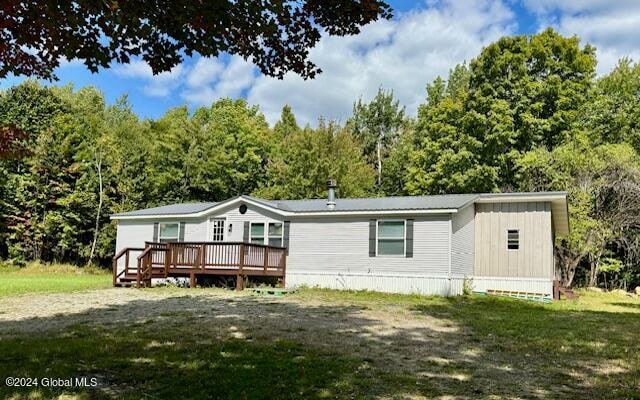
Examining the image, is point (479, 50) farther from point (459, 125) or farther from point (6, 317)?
point (6, 317)

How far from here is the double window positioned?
18.9 metres

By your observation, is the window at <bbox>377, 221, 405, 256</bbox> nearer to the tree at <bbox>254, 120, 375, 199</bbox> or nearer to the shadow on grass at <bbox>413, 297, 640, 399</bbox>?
the shadow on grass at <bbox>413, 297, 640, 399</bbox>

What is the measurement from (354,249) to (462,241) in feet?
11.6

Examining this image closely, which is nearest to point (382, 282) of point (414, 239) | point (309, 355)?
point (414, 239)

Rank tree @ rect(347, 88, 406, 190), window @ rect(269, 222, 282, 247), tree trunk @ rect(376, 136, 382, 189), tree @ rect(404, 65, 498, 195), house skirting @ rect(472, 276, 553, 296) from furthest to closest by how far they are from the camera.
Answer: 1. tree @ rect(347, 88, 406, 190)
2. tree trunk @ rect(376, 136, 382, 189)
3. tree @ rect(404, 65, 498, 195)
4. window @ rect(269, 222, 282, 247)
5. house skirting @ rect(472, 276, 553, 296)

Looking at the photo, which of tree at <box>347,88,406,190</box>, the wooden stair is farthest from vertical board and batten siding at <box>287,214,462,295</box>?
tree at <box>347,88,406,190</box>

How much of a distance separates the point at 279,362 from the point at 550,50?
87.3ft

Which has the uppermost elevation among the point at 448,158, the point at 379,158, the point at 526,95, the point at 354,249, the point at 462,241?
the point at 526,95

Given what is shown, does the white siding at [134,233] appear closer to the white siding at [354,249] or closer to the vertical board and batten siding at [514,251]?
the white siding at [354,249]

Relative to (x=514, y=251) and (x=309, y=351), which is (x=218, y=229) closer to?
(x=514, y=251)

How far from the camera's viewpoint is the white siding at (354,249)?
53.2 feet

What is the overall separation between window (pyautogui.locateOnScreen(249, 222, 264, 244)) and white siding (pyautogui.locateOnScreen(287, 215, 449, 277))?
1163mm

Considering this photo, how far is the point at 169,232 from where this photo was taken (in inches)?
836

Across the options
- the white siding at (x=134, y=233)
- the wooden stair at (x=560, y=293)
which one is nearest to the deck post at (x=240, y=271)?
the white siding at (x=134, y=233)
